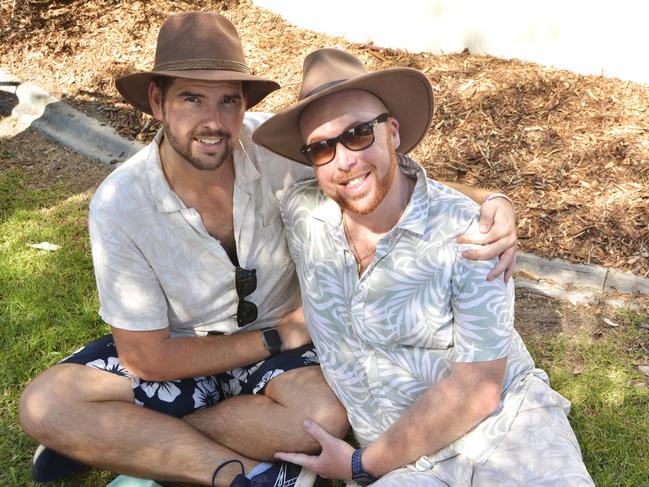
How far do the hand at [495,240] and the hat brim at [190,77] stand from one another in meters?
1.16

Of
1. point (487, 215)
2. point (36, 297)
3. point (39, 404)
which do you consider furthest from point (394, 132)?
point (36, 297)

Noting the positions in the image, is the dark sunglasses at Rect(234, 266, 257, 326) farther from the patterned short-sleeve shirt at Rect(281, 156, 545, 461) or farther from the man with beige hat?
the patterned short-sleeve shirt at Rect(281, 156, 545, 461)

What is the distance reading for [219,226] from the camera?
370 cm

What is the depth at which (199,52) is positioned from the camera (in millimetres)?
3416

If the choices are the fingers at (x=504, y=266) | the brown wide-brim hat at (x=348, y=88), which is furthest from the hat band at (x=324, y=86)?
the fingers at (x=504, y=266)

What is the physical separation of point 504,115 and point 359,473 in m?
3.45

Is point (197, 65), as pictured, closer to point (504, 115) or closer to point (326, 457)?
point (326, 457)

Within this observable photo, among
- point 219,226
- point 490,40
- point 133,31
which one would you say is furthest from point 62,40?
point 219,226

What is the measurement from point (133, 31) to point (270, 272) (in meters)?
5.07

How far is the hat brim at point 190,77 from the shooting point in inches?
133

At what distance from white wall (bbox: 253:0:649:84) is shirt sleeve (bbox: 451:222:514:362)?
380cm

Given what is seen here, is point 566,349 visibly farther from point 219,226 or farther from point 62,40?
point 62,40

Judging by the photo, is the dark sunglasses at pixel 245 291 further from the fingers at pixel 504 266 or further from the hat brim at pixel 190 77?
the fingers at pixel 504 266

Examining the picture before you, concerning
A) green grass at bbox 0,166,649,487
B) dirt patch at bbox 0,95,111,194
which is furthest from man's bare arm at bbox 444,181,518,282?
dirt patch at bbox 0,95,111,194
